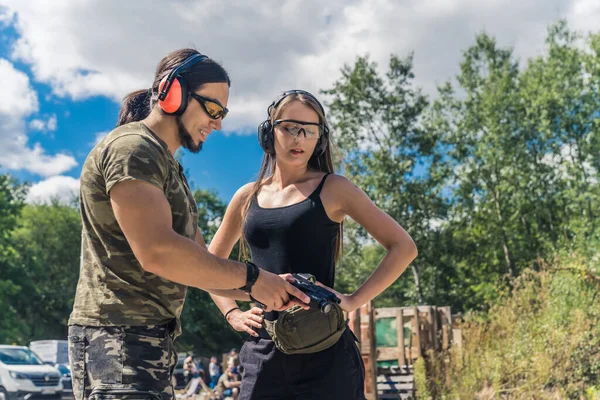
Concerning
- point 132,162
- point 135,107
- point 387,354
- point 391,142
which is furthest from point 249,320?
point 391,142

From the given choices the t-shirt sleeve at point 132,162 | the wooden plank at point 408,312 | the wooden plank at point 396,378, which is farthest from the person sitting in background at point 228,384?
the t-shirt sleeve at point 132,162

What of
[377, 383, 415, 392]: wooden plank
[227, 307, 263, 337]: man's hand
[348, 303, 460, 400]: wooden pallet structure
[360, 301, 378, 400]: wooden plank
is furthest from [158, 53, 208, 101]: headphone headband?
[377, 383, 415, 392]: wooden plank

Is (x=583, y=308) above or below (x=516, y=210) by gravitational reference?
below

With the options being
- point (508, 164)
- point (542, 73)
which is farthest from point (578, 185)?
point (542, 73)

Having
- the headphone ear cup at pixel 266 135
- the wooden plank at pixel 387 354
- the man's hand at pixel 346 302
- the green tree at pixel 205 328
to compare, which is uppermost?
the green tree at pixel 205 328

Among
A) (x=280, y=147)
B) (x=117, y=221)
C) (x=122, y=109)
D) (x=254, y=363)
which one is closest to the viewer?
(x=117, y=221)

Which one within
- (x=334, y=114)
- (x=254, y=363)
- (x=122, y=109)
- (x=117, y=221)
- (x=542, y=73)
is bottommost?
(x=254, y=363)

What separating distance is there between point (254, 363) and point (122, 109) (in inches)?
53.1

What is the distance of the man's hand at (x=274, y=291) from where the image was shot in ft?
8.82

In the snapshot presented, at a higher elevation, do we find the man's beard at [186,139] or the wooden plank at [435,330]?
the wooden plank at [435,330]

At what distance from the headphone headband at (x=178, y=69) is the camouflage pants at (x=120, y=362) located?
0.91 meters

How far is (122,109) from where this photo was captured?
3.08 m

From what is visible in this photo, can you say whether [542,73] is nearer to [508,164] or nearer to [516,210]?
[508,164]

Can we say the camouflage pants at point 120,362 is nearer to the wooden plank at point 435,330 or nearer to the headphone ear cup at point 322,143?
the headphone ear cup at point 322,143
